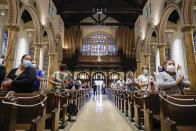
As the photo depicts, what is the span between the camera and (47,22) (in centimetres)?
1099

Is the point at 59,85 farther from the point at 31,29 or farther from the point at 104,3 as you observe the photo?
the point at 104,3

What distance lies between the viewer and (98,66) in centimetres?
1830

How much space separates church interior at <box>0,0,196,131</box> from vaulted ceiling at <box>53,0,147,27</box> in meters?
0.10

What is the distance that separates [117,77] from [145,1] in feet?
38.7

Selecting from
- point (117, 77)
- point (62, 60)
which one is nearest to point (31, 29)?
point (62, 60)

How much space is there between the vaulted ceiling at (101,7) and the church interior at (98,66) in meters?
0.10

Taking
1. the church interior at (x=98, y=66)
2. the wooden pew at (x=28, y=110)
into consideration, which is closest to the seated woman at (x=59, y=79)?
the church interior at (x=98, y=66)

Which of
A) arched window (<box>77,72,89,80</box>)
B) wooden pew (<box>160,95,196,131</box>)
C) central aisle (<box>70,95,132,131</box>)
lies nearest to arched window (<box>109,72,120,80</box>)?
arched window (<box>77,72,89,80</box>)

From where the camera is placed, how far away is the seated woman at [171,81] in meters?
2.53

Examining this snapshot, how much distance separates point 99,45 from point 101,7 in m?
8.23

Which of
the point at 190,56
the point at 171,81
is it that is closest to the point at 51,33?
the point at 190,56

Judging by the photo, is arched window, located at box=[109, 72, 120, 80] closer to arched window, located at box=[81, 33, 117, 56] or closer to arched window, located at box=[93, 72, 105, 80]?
arched window, located at box=[93, 72, 105, 80]

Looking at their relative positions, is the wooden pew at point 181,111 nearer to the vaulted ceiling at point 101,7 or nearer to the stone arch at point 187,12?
the stone arch at point 187,12

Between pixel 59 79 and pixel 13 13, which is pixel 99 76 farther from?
pixel 59 79
